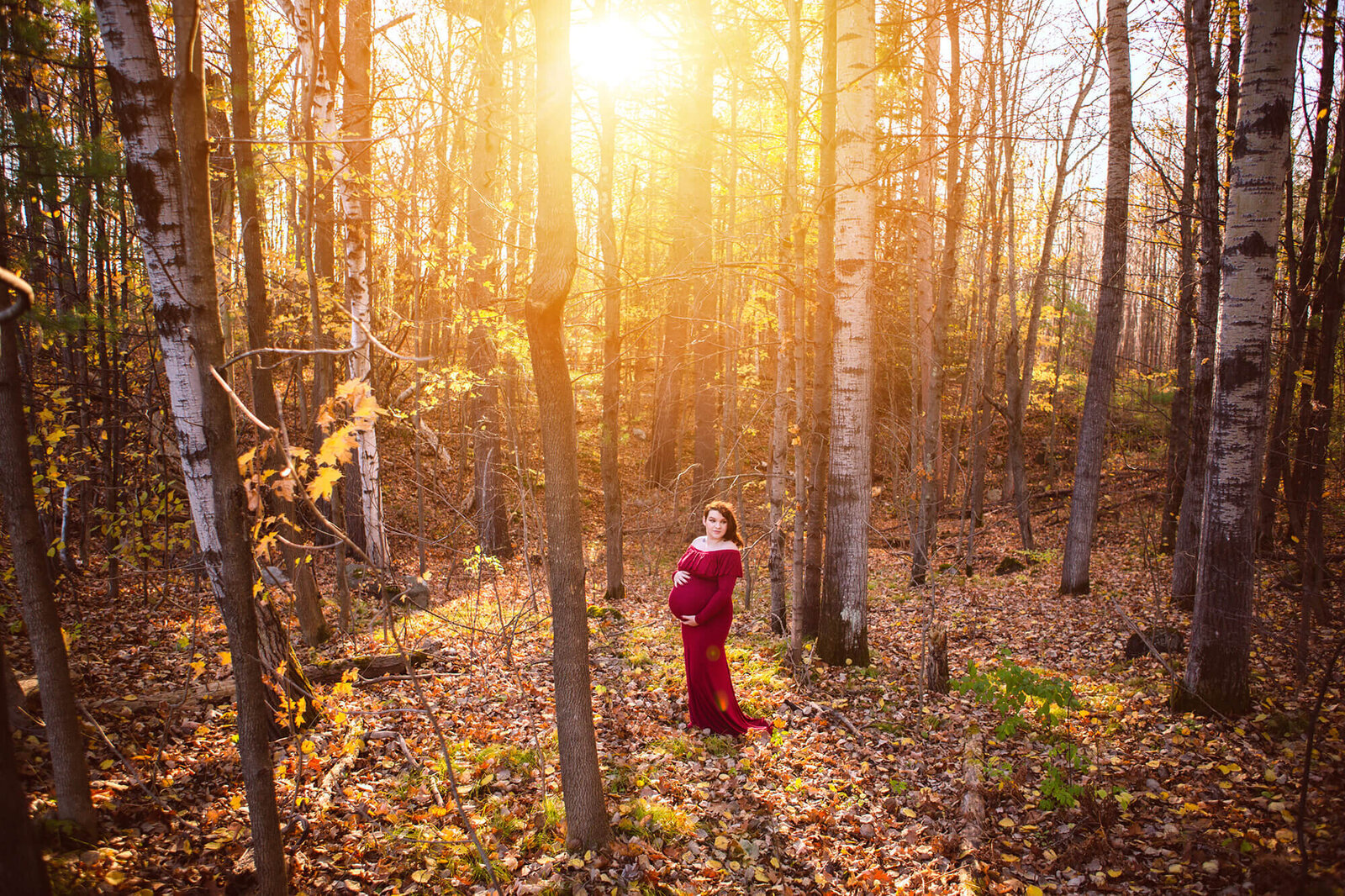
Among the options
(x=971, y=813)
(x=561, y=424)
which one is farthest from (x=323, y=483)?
(x=971, y=813)

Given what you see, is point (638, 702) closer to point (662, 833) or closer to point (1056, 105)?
point (662, 833)

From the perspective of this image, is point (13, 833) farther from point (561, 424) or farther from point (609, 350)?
point (609, 350)

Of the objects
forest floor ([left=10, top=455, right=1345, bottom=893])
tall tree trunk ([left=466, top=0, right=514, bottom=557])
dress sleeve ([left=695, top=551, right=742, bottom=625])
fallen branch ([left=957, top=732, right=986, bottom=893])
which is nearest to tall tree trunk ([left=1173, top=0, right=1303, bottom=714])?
forest floor ([left=10, top=455, right=1345, bottom=893])

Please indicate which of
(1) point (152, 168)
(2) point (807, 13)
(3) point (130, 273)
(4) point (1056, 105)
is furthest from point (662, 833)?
(4) point (1056, 105)

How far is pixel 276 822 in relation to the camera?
2.72 metres

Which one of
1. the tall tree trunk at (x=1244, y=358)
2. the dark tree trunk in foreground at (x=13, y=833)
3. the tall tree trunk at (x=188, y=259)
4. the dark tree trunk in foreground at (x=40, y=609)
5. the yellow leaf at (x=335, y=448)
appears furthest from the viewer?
the tall tree trunk at (x=1244, y=358)

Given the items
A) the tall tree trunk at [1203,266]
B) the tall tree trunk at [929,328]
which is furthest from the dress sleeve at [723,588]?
the tall tree trunk at [1203,266]

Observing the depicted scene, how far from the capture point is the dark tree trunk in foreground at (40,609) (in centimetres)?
291

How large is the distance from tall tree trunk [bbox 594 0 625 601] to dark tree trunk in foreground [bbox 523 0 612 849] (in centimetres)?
368

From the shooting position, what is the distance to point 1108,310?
9727 millimetres

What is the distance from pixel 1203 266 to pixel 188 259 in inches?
422

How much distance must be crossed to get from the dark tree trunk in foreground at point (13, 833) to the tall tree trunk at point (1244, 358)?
266 inches

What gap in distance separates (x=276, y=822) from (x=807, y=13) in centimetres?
1087

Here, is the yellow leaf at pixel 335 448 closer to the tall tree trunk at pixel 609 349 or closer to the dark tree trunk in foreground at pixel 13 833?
the dark tree trunk in foreground at pixel 13 833
